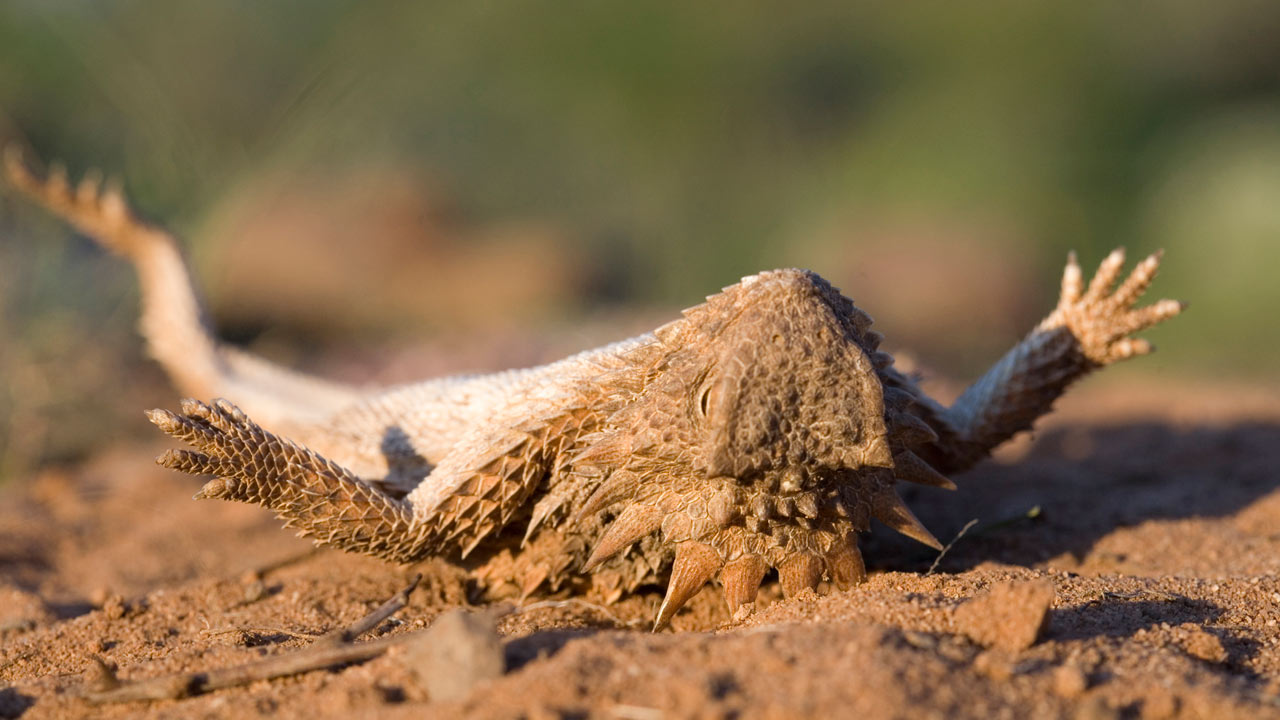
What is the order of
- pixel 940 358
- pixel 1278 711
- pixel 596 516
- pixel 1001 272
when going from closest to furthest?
pixel 1278 711, pixel 596 516, pixel 940 358, pixel 1001 272

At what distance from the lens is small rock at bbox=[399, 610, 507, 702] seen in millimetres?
2156

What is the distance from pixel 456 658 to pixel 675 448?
86 centimetres

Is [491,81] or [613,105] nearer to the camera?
[491,81]

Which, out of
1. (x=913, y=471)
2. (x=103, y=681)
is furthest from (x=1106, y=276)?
(x=103, y=681)

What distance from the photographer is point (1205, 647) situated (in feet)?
8.03

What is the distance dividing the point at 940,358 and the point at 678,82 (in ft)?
37.2

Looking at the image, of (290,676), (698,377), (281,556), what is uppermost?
(698,377)

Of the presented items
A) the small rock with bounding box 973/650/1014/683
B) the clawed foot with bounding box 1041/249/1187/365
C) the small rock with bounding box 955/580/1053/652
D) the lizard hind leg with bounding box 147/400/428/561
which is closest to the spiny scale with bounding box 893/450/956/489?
the small rock with bounding box 955/580/1053/652

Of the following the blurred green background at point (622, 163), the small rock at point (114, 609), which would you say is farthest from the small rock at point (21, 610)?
the blurred green background at point (622, 163)

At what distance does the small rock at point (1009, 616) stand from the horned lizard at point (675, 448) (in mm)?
467

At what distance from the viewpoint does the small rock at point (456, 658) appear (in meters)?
2.16

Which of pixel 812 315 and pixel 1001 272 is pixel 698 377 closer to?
pixel 812 315

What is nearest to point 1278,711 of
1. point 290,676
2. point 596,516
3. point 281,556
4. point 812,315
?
point 812,315

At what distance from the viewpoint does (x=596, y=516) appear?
3111 mm
